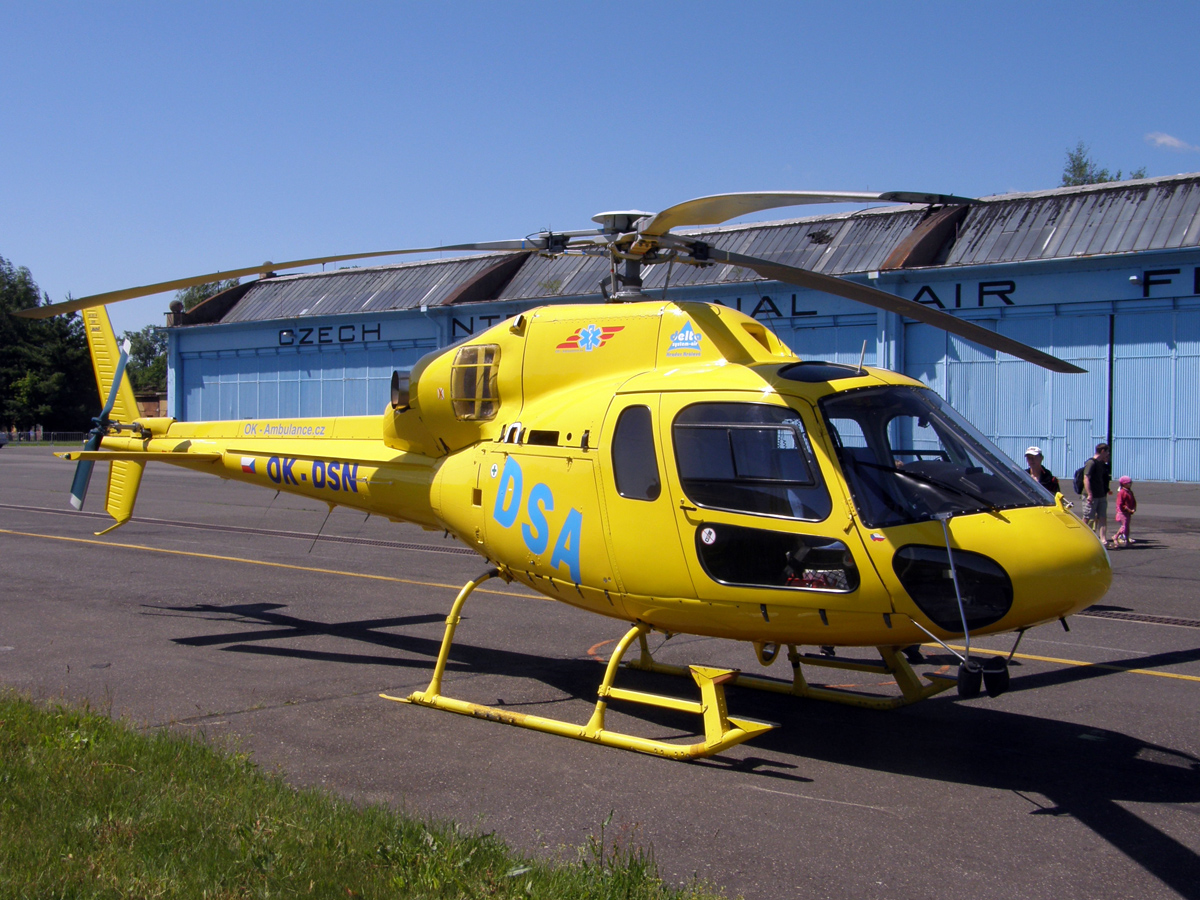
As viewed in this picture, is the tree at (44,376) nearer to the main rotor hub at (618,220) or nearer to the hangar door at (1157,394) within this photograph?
the hangar door at (1157,394)

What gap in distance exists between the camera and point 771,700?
816 centimetres

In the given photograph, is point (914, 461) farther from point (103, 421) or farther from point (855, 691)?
point (103, 421)

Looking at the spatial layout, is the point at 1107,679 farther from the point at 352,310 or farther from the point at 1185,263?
the point at 352,310

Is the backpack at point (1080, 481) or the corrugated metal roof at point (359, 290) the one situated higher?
the corrugated metal roof at point (359, 290)

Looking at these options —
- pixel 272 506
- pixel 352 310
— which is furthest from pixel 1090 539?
pixel 352 310

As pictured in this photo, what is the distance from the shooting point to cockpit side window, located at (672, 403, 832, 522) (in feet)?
20.8

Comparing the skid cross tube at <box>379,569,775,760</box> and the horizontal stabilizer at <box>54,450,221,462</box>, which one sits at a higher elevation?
the horizontal stabilizer at <box>54,450,221,462</box>

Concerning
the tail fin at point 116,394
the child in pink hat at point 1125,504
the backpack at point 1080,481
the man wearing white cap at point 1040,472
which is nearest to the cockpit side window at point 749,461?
the man wearing white cap at point 1040,472

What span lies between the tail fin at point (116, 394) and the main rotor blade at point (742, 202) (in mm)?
8084

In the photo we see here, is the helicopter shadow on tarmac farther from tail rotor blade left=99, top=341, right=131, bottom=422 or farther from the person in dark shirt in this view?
the person in dark shirt

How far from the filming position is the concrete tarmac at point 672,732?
5.22 m

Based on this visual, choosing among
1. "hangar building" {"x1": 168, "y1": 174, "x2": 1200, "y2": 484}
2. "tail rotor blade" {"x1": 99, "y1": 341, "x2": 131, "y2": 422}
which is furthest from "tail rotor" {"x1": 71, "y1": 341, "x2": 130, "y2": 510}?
"hangar building" {"x1": 168, "y1": 174, "x2": 1200, "y2": 484}

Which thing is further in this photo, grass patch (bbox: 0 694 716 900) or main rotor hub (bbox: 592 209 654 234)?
main rotor hub (bbox: 592 209 654 234)

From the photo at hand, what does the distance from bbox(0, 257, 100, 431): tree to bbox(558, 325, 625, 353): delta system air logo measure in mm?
74846
